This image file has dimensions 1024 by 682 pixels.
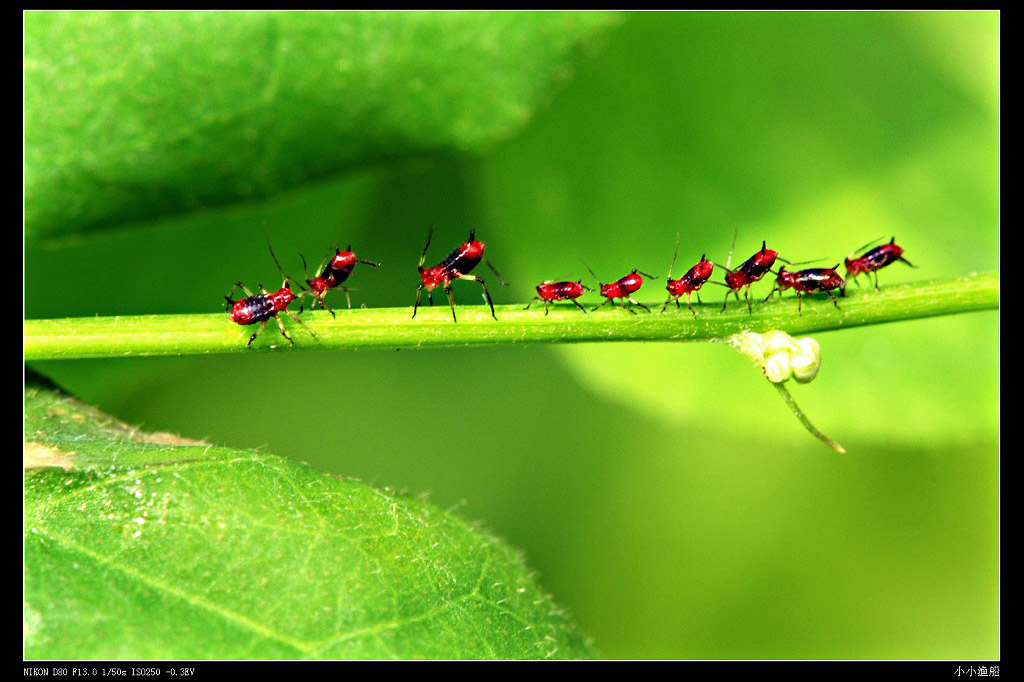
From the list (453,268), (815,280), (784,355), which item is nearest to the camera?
(784,355)

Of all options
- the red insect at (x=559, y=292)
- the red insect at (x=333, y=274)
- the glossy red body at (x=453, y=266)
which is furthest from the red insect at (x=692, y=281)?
the red insect at (x=333, y=274)

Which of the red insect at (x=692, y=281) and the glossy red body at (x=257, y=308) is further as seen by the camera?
the red insect at (x=692, y=281)

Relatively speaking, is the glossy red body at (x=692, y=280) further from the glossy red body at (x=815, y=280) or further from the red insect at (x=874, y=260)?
the red insect at (x=874, y=260)

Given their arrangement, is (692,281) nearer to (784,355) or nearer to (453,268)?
(784,355)

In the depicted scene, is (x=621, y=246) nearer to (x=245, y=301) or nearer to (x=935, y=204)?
(x=935, y=204)

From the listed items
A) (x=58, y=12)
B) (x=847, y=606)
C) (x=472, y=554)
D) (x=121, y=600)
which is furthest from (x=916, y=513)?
(x=58, y=12)

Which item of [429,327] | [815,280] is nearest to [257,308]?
[429,327]
